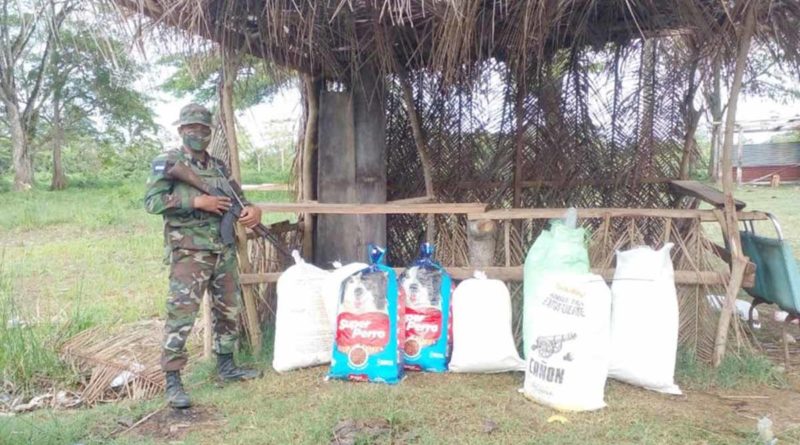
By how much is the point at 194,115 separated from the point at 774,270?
11.4 ft

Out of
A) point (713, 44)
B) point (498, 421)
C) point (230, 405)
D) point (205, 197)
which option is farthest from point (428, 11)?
point (230, 405)

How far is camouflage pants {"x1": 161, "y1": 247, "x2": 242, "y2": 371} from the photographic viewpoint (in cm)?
318

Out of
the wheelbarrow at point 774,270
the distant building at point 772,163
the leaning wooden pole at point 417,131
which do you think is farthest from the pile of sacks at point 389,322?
the distant building at point 772,163

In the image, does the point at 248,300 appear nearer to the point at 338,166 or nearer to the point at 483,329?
the point at 338,166

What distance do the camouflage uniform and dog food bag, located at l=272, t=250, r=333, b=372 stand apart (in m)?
0.31

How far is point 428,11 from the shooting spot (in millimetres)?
3109

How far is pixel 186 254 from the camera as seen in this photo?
127 inches

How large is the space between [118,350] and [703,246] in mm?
3811

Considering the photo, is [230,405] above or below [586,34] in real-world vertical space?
below

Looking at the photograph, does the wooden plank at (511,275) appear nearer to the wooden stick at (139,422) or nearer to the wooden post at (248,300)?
the wooden post at (248,300)

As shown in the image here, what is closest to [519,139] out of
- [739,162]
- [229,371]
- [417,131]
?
[417,131]

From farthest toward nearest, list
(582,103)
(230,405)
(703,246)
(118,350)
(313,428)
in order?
(582,103)
(118,350)
(703,246)
(230,405)
(313,428)

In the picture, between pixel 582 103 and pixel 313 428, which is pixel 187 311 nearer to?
pixel 313 428

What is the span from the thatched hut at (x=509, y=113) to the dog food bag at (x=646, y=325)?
1.69 feet
